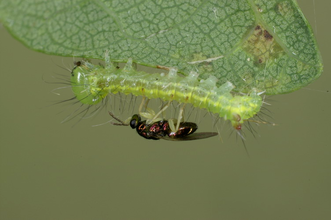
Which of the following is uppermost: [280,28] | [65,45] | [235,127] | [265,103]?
[280,28]

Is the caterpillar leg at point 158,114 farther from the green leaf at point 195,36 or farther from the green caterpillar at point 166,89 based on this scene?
the green leaf at point 195,36

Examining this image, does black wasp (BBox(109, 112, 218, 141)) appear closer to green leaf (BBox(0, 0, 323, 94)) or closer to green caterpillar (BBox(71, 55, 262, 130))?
green caterpillar (BBox(71, 55, 262, 130))

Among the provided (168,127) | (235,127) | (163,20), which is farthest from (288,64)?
(168,127)

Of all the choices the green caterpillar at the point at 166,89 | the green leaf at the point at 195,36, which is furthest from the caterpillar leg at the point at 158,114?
the green leaf at the point at 195,36

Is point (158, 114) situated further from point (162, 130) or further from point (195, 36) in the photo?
point (195, 36)

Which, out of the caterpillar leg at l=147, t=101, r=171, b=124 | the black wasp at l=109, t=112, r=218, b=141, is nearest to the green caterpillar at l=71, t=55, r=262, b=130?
the caterpillar leg at l=147, t=101, r=171, b=124

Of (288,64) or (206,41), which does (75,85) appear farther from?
(288,64)
